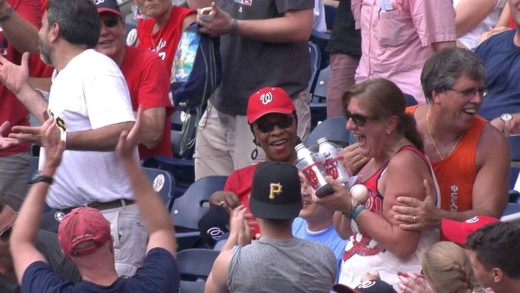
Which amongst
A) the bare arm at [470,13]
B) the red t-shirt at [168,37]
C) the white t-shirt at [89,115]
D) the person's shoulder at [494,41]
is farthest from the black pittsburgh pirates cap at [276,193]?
the bare arm at [470,13]

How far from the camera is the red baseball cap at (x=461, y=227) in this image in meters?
4.79

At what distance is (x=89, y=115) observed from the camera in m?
5.58

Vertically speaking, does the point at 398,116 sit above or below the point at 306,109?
above

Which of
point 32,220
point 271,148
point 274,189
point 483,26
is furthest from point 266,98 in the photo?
point 483,26

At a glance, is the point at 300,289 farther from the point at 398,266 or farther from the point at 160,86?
the point at 160,86

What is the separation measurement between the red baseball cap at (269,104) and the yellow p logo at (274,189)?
5.39 ft

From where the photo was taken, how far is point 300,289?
4402mm

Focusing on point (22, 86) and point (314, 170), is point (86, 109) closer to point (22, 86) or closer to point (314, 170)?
point (22, 86)

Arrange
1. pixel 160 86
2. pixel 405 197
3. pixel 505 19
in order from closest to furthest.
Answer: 1. pixel 405 197
2. pixel 160 86
3. pixel 505 19

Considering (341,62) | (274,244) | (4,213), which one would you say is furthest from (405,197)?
(341,62)

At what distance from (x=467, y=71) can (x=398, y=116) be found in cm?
40

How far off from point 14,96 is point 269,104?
1387 millimetres

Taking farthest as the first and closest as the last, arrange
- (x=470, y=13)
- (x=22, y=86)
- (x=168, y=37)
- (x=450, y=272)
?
(x=470, y=13) < (x=168, y=37) < (x=22, y=86) < (x=450, y=272)

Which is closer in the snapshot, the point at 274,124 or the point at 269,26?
the point at 274,124
